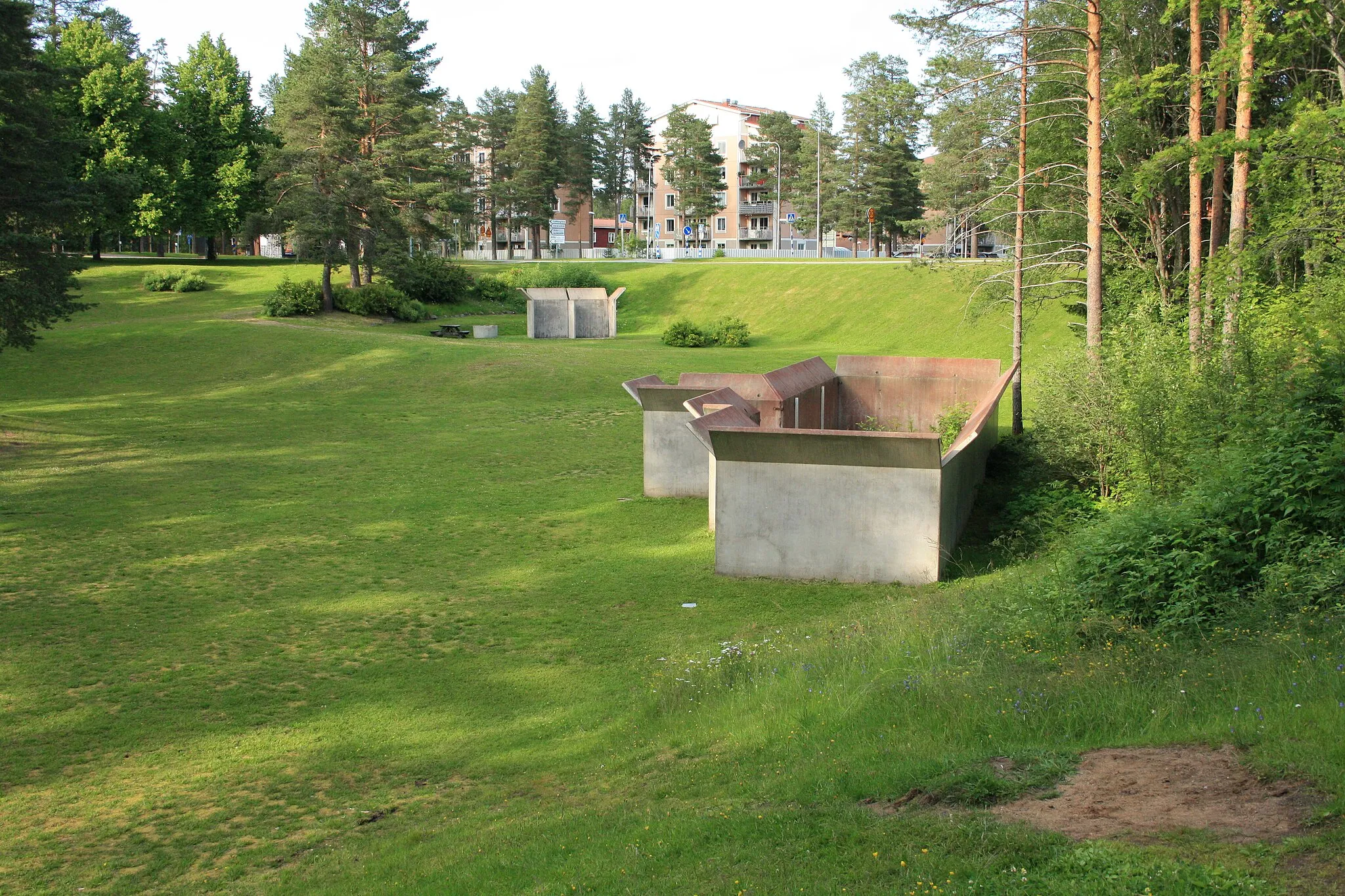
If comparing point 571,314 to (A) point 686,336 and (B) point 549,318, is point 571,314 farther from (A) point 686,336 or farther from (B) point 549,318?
(A) point 686,336

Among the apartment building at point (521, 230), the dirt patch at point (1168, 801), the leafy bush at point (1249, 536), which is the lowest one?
the dirt patch at point (1168, 801)

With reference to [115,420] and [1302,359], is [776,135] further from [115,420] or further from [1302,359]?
[1302,359]

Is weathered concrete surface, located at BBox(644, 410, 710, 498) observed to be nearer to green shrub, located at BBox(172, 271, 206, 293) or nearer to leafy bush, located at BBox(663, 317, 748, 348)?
leafy bush, located at BBox(663, 317, 748, 348)

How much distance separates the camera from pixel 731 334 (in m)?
46.4

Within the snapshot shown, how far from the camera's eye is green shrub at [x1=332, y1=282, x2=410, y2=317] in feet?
164

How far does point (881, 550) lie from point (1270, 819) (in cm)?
906

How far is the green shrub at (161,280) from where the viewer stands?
2151 inches

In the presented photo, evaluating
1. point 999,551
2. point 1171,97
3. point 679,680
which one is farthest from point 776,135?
point 679,680

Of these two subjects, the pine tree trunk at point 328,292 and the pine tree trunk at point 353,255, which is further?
the pine tree trunk at point 328,292

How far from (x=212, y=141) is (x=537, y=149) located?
24366 millimetres

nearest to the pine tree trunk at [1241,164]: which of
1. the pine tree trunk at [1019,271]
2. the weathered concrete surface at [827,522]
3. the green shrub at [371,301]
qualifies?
the pine tree trunk at [1019,271]

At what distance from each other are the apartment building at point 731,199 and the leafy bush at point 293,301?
49.9 metres

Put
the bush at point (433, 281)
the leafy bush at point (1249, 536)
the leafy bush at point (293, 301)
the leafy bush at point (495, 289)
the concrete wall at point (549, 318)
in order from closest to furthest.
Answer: the leafy bush at point (1249, 536), the leafy bush at point (293, 301), the concrete wall at point (549, 318), the bush at point (433, 281), the leafy bush at point (495, 289)

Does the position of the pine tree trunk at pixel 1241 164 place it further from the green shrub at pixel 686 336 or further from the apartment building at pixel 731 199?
the apartment building at pixel 731 199
